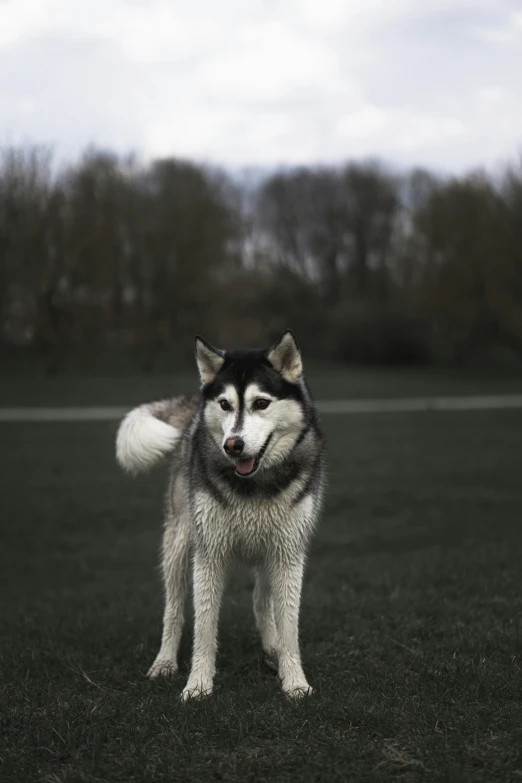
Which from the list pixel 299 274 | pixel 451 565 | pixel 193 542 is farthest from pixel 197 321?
Result: pixel 193 542

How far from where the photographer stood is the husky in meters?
4.98

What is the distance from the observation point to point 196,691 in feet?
16.9

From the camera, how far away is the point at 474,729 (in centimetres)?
438

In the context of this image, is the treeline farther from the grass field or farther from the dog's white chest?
the dog's white chest

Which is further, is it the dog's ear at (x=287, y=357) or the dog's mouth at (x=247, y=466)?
the dog's ear at (x=287, y=357)

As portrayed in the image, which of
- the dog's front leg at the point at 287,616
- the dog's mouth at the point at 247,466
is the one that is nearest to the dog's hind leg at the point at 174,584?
the dog's front leg at the point at 287,616

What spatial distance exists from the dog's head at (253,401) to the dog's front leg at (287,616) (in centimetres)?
70

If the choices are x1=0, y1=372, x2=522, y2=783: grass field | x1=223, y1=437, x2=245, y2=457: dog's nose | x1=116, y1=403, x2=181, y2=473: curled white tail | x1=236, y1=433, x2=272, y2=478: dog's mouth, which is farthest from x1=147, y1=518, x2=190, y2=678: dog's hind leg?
x1=223, y1=437, x2=245, y2=457: dog's nose

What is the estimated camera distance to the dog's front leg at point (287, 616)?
205 inches

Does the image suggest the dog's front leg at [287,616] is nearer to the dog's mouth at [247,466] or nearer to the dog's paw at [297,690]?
the dog's paw at [297,690]

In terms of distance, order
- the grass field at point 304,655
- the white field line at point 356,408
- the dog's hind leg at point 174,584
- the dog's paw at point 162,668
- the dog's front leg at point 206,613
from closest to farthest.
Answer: the grass field at point 304,655 → the dog's front leg at point 206,613 → the dog's paw at point 162,668 → the dog's hind leg at point 174,584 → the white field line at point 356,408

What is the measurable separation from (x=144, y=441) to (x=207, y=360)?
0.94 meters

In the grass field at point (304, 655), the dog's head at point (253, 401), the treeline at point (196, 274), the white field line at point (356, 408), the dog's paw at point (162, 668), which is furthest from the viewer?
the treeline at point (196, 274)

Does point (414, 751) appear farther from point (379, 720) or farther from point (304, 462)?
point (304, 462)
